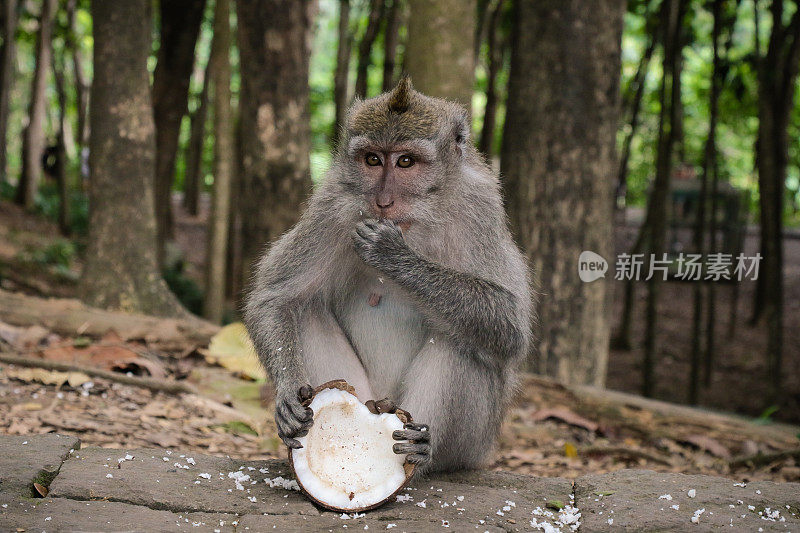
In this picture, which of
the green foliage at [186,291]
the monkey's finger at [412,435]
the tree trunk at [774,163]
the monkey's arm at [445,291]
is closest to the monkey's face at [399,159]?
the monkey's arm at [445,291]

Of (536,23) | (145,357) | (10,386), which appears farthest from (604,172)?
(10,386)

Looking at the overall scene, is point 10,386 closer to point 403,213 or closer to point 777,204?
point 403,213

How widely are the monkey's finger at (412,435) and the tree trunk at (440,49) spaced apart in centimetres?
290

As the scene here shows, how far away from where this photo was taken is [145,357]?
18.1 ft

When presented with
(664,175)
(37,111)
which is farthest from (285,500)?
(37,111)

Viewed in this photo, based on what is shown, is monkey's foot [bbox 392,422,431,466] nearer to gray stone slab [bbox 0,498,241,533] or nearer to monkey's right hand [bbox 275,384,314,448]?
monkey's right hand [bbox 275,384,314,448]

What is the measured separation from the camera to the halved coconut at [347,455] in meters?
3.18

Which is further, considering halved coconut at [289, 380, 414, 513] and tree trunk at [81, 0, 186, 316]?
tree trunk at [81, 0, 186, 316]

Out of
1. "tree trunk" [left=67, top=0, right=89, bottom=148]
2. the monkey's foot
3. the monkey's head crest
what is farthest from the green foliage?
the monkey's foot

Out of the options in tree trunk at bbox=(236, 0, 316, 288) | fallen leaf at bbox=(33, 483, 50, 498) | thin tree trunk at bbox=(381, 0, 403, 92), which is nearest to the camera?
fallen leaf at bbox=(33, 483, 50, 498)

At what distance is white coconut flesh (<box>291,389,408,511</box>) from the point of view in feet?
10.5

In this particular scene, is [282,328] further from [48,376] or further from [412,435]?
[48,376]

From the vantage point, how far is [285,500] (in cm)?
327

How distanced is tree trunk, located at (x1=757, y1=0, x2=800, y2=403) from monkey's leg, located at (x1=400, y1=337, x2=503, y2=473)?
16.4 ft
